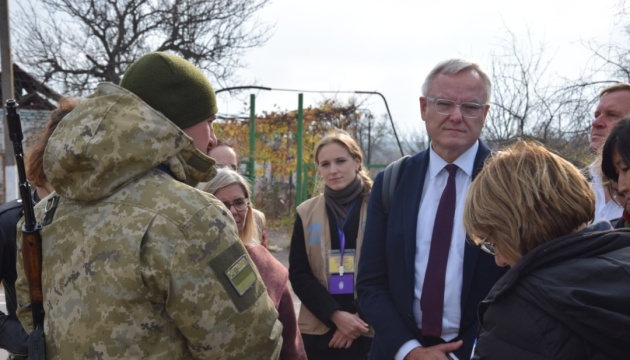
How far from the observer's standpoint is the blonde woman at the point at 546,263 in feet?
4.38

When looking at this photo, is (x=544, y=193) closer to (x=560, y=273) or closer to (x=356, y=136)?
(x=560, y=273)

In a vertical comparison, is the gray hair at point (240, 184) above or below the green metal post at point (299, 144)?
above

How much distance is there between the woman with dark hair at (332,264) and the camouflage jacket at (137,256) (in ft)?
5.46

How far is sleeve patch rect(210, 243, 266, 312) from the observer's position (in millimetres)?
1555

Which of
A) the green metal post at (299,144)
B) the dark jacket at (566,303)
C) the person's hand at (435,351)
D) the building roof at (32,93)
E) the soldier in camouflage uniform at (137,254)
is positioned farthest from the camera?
the building roof at (32,93)

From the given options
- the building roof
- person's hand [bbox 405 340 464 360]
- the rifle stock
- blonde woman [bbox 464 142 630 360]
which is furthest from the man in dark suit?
the building roof

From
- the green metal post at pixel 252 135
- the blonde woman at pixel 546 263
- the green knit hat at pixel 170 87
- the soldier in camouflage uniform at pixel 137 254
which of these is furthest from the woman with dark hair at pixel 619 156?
the green metal post at pixel 252 135

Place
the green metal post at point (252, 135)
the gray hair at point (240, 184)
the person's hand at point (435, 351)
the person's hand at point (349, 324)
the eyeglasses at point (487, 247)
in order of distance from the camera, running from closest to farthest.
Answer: the eyeglasses at point (487, 247) < the person's hand at point (435, 351) < the gray hair at point (240, 184) < the person's hand at point (349, 324) < the green metal post at point (252, 135)

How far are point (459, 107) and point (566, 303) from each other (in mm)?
1256

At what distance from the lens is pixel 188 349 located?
161 centimetres

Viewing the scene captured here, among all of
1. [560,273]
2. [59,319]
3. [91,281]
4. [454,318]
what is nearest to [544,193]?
[560,273]

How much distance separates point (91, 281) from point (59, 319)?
156 mm

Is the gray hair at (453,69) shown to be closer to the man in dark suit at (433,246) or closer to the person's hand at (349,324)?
the man in dark suit at (433,246)

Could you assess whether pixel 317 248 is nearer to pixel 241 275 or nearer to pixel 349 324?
pixel 349 324
